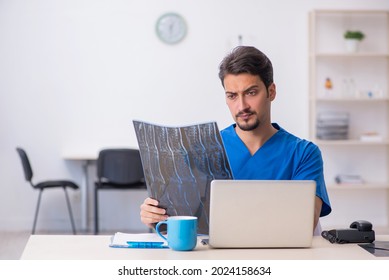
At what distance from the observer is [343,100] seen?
619 centimetres

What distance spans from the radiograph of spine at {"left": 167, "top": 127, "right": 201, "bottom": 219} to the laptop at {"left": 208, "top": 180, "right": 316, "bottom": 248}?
0.17 meters

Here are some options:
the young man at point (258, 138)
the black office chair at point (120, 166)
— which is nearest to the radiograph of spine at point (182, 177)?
the young man at point (258, 138)

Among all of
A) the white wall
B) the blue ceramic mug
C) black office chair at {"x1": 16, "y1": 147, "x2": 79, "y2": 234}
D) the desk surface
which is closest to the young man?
the desk surface

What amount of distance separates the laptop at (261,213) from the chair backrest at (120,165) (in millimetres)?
3651

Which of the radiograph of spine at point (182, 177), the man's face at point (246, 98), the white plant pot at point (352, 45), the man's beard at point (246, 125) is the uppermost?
the white plant pot at point (352, 45)

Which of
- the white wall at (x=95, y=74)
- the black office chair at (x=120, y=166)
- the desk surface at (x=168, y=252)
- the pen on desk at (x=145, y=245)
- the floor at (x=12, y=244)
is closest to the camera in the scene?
the desk surface at (x=168, y=252)

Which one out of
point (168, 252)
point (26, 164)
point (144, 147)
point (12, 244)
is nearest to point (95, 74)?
point (26, 164)

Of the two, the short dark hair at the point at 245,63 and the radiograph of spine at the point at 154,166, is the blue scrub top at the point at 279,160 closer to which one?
the short dark hair at the point at 245,63

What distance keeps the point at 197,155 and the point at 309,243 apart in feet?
1.26

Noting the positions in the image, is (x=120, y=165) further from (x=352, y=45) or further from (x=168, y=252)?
(x=168, y=252)

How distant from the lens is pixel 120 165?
5.46 metres

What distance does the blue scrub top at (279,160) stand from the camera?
231 cm

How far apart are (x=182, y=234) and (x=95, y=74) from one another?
4490 millimetres

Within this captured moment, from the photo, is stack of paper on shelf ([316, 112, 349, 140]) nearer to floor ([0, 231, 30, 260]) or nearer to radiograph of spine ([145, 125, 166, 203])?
floor ([0, 231, 30, 260])
